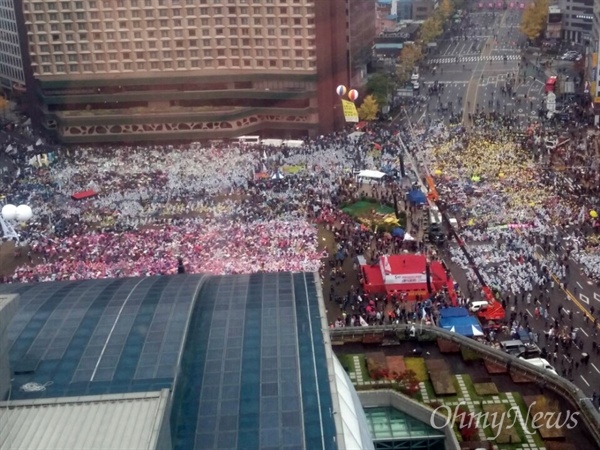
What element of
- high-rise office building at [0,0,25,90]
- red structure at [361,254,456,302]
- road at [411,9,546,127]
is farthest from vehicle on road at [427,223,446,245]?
high-rise office building at [0,0,25,90]

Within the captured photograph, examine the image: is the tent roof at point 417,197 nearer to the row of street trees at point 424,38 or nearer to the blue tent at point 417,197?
the blue tent at point 417,197

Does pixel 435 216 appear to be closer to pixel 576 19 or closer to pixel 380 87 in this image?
pixel 380 87

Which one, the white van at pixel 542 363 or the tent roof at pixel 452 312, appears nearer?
the white van at pixel 542 363

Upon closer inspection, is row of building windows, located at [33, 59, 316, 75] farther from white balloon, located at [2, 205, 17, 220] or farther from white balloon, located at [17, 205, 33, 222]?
white balloon, located at [2, 205, 17, 220]

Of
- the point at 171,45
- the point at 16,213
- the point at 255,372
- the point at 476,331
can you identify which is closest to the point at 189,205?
the point at 16,213

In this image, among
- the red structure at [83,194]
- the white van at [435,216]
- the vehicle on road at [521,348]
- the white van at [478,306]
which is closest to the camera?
the vehicle on road at [521,348]

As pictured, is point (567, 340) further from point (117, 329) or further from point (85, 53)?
point (85, 53)

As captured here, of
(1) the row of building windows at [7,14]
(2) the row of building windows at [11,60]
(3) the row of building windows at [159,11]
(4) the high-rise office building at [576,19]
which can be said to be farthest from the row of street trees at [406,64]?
(2) the row of building windows at [11,60]
